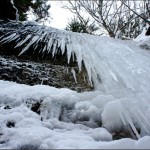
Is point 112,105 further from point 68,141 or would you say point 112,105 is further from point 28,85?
point 28,85

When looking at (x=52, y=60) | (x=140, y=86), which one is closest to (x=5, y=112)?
(x=140, y=86)

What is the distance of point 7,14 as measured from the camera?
3.17 meters

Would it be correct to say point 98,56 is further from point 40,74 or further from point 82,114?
point 82,114

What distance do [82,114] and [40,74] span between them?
1.89ft

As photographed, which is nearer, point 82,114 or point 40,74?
point 82,114

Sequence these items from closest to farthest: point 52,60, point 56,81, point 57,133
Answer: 1. point 57,133
2. point 56,81
3. point 52,60

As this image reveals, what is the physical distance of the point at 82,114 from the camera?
1142mm

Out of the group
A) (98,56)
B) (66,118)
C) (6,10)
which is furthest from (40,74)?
(6,10)

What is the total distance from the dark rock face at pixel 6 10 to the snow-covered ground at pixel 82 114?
6.01 feet

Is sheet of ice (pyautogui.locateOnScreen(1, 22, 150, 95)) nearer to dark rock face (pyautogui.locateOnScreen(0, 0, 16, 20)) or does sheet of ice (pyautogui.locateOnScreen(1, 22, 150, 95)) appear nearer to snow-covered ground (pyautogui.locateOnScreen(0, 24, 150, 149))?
snow-covered ground (pyautogui.locateOnScreen(0, 24, 150, 149))

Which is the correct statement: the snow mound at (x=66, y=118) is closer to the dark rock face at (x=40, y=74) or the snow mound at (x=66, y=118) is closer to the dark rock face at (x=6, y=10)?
the dark rock face at (x=40, y=74)

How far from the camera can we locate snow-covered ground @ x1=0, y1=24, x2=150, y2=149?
85 centimetres

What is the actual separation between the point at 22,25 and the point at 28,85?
1247 mm

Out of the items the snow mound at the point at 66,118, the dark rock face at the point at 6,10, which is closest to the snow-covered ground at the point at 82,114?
the snow mound at the point at 66,118
